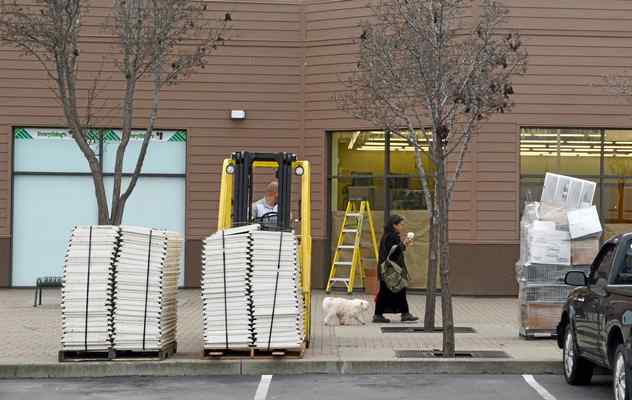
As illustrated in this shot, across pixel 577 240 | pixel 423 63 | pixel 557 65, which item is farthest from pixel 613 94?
pixel 423 63

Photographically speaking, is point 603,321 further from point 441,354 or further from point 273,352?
point 273,352

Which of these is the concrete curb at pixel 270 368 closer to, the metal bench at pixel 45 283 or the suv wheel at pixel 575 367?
the suv wheel at pixel 575 367

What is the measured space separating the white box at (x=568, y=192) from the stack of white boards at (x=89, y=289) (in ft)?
19.7

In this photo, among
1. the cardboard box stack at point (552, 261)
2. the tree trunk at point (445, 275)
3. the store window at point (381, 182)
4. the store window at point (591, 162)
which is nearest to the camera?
the tree trunk at point (445, 275)

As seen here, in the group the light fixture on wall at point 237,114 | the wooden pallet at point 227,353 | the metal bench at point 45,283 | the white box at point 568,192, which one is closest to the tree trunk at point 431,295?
the white box at point 568,192

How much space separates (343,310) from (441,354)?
140 inches

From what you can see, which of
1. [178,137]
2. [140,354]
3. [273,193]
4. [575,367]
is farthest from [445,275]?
[178,137]

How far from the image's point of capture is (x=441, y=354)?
42.9 ft

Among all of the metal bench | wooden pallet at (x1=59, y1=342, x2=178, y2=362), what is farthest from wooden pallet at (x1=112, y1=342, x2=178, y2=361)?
the metal bench

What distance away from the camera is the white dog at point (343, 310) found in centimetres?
1644

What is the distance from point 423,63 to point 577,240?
10.6 ft

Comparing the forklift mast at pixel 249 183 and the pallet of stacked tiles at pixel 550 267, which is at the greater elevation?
the forklift mast at pixel 249 183

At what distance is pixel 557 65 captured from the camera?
21797 millimetres

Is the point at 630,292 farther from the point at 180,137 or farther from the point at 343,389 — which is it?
the point at 180,137
